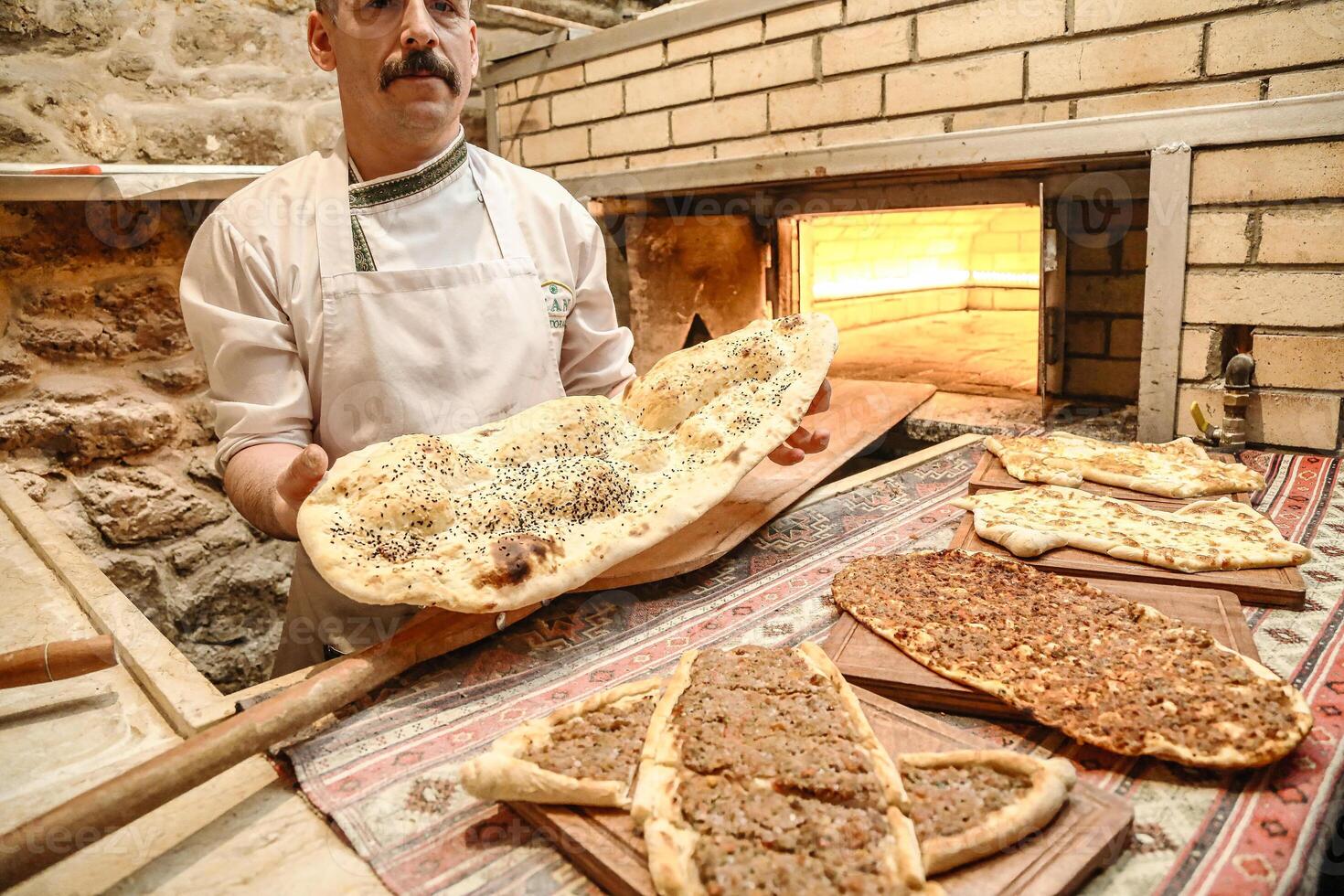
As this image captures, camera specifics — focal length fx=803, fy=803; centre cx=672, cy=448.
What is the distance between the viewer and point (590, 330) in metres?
2.52

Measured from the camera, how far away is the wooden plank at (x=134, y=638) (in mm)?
1394

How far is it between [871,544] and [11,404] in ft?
10.3

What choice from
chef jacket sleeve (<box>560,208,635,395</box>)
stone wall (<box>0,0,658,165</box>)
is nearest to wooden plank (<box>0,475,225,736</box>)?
chef jacket sleeve (<box>560,208,635,395</box>)

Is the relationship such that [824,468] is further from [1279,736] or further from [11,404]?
[11,404]

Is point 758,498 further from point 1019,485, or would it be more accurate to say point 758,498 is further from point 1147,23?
point 1147,23

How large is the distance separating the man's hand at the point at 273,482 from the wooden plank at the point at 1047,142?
2.43 m

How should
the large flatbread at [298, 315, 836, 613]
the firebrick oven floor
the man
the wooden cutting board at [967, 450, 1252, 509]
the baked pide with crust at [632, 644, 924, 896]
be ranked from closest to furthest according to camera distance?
the baked pide with crust at [632, 644, 924, 896]
the large flatbread at [298, 315, 836, 613]
the man
the wooden cutting board at [967, 450, 1252, 509]
the firebrick oven floor

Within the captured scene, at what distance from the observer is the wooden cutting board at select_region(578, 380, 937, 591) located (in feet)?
6.05

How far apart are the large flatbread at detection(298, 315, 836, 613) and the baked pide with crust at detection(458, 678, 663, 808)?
26cm

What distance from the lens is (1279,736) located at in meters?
1.13

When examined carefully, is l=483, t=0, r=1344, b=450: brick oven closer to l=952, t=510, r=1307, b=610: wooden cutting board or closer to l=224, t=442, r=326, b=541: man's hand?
l=952, t=510, r=1307, b=610: wooden cutting board

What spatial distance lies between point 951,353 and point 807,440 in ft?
10.7

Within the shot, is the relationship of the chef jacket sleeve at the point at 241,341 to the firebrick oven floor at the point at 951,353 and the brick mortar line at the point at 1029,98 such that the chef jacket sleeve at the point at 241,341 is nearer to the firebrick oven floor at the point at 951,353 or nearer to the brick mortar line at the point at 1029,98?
the brick mortar line at the point at 1029,98

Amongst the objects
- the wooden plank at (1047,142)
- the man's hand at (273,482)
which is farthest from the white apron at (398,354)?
the wooden plank at (1047,142)
